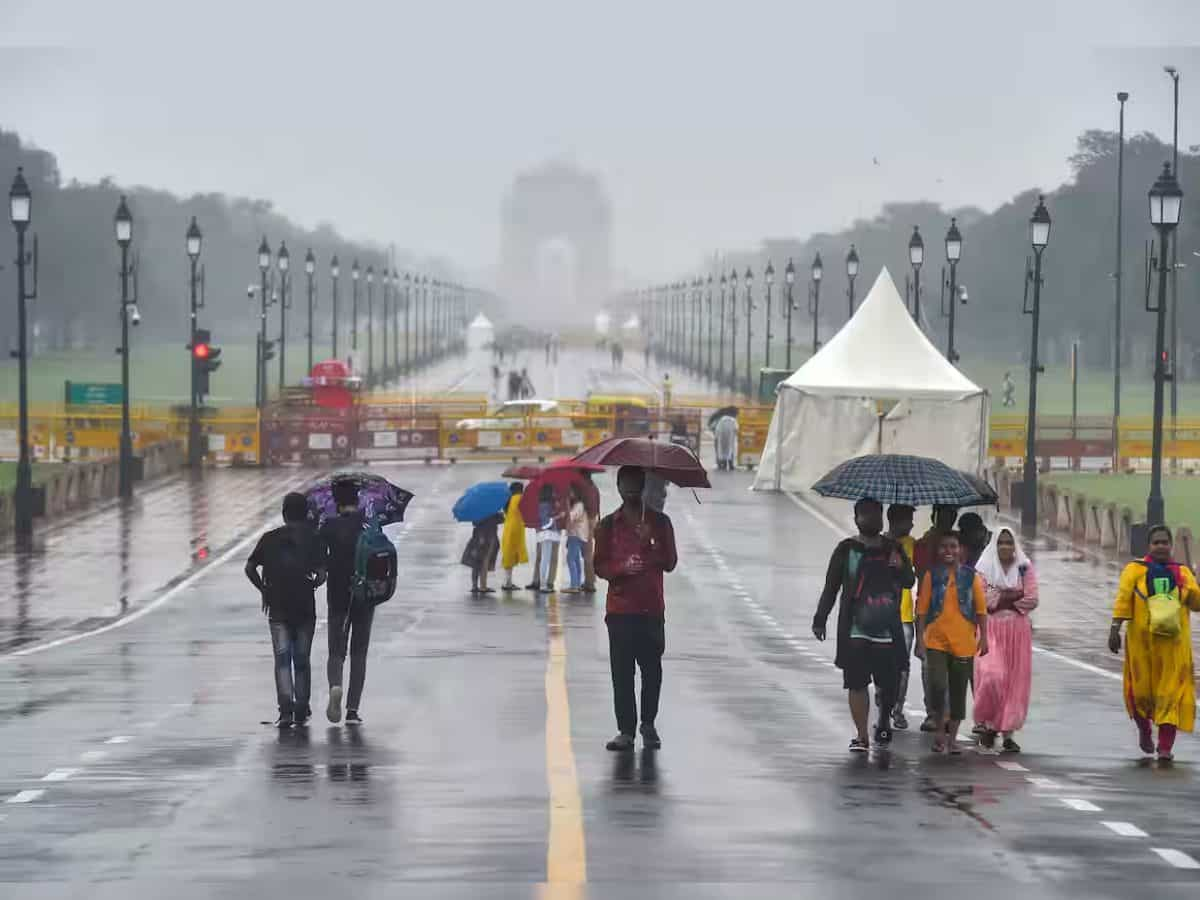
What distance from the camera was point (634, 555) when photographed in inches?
Result: 589

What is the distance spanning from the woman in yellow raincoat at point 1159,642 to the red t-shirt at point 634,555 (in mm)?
2940

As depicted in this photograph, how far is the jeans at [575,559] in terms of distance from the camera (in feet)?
99.5

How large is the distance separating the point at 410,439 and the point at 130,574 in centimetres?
2970

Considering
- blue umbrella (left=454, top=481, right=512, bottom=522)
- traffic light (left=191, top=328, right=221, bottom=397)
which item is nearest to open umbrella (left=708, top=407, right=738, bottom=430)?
traffic light (left=191, top=328, right=221, bottom=397)

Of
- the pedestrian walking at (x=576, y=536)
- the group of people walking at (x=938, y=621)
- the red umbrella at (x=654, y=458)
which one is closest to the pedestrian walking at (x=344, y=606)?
the red umbrella at (x=654, y=458)

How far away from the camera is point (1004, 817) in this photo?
12.8 meters

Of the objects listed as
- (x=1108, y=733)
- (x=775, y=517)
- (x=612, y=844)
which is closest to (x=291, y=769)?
(x=612, y=844)

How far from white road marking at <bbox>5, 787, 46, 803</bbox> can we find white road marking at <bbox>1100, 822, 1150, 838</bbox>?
5.67 metres

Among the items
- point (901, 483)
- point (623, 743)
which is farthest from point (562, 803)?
point (901, 483)

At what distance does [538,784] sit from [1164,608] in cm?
441

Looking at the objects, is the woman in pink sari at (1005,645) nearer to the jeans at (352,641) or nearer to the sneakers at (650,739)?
the sneakers at (650,739)

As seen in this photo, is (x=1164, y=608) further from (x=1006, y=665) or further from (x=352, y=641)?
(x=352, y=641)

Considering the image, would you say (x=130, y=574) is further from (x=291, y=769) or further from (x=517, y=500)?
(x=291, y=769)

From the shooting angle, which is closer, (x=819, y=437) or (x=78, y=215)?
(x=819, y=437)
